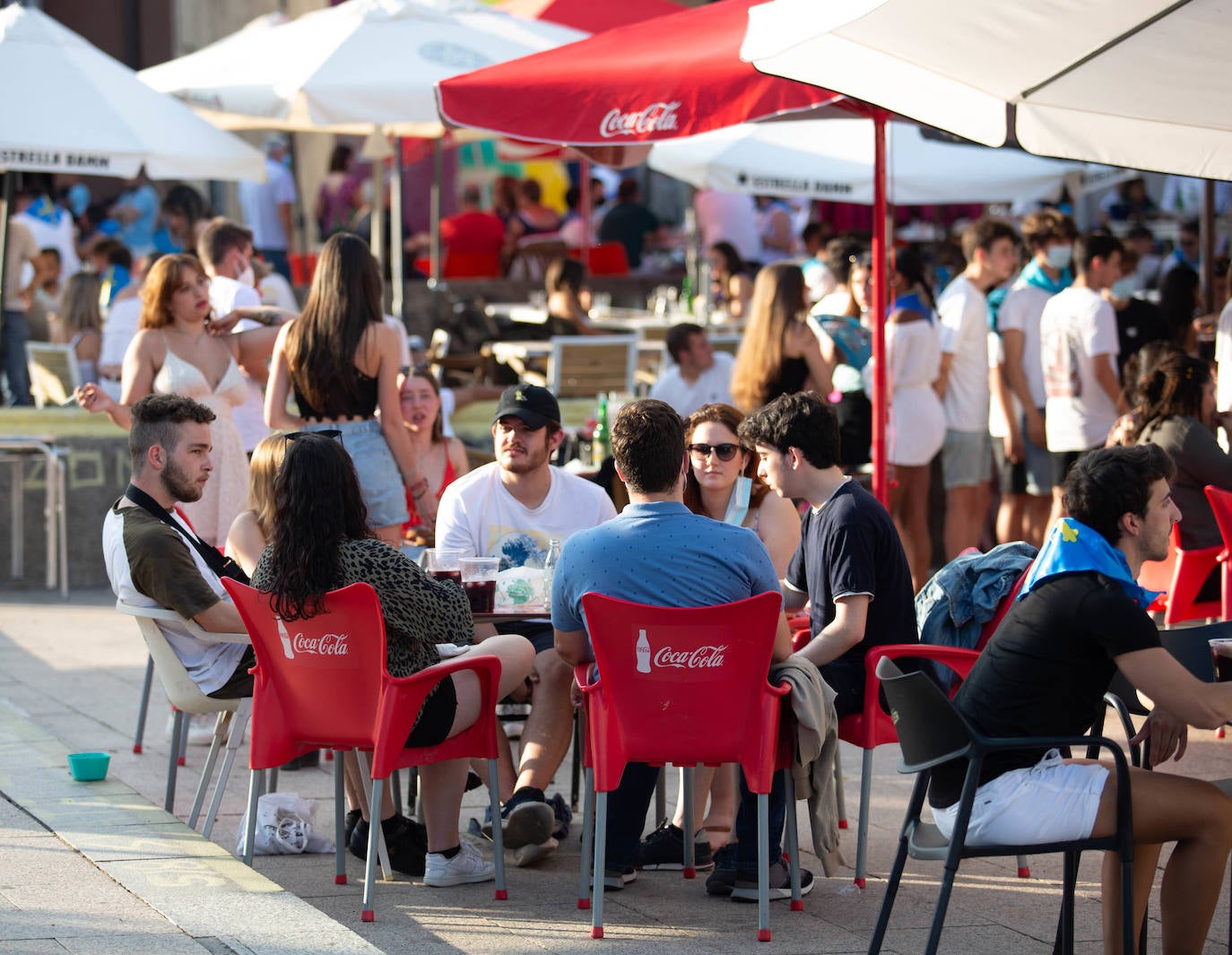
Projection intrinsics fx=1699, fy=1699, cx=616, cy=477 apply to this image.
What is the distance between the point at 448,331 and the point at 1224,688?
8.68 m

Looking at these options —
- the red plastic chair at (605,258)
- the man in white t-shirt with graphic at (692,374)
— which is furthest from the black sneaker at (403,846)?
the red plastic chair at (605,258)

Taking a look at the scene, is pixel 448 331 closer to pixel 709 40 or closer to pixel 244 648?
pixel 709 40

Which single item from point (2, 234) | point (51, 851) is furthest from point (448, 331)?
point (51, 851)

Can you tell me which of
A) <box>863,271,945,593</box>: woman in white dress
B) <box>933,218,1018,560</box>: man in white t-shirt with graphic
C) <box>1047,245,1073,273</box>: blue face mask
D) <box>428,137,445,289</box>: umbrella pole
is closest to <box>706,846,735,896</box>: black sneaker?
<box>863,271,945,593</box>: woman in white dress

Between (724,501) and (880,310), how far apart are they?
149 cm

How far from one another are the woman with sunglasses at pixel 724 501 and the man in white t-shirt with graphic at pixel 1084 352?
3368 millimetres

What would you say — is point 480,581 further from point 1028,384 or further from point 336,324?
point 1028,384

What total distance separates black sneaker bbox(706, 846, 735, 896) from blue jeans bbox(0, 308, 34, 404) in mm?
8590

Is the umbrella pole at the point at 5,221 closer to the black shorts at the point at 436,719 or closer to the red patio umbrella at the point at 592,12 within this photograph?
the red patio umbrella at the point at 592,12

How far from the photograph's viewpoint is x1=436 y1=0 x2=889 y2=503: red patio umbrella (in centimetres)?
595

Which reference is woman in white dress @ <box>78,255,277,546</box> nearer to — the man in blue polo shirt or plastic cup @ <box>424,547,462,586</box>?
plastic cup @ <box>424,547,462,586</box>

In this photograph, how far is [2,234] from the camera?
10.7 meters

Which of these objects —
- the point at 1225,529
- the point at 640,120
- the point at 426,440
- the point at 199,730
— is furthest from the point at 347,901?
the point at 1225,529

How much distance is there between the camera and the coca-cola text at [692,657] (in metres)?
4.34
